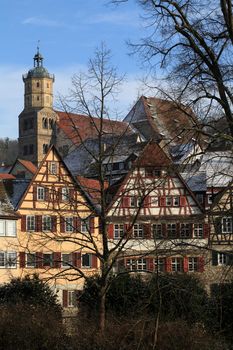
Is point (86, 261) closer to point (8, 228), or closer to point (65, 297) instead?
point (65, 297)

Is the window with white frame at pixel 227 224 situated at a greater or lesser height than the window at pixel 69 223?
lesser

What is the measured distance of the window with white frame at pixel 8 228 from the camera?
41.4 meters

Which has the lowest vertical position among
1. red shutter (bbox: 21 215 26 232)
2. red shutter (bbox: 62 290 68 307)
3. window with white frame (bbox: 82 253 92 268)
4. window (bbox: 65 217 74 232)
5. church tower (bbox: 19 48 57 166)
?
red shutter (bbox: 62 290 68 307)

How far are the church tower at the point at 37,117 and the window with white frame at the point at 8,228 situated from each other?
6012 centimetres

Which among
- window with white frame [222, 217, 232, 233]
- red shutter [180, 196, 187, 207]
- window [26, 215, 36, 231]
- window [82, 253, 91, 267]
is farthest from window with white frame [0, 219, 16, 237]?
window with white frame [222, 217, 232, 233]

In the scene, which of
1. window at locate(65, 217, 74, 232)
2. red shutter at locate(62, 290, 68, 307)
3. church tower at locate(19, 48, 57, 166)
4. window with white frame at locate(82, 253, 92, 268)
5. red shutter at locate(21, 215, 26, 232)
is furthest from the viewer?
church tower at locate(19, 48, 57, 166)

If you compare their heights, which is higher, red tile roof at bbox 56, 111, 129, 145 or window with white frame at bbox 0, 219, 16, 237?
red tile roof at bbox 56, 111, 129, 145

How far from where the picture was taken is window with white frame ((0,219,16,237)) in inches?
1631

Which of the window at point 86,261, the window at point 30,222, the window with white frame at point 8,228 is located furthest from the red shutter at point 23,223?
the window at point 86,261

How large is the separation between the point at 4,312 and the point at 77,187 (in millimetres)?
3440

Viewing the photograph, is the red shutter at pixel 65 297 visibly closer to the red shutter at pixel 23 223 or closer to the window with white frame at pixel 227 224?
the red shutter at pixel 23 223

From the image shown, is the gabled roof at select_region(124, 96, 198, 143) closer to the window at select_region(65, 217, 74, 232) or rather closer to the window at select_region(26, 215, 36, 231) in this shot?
the window at select_region(65, 217, 74, 232)

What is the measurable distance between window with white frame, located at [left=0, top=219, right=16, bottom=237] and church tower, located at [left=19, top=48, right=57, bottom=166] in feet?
197

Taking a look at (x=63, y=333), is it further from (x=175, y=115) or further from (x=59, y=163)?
(x=59, y=163)
